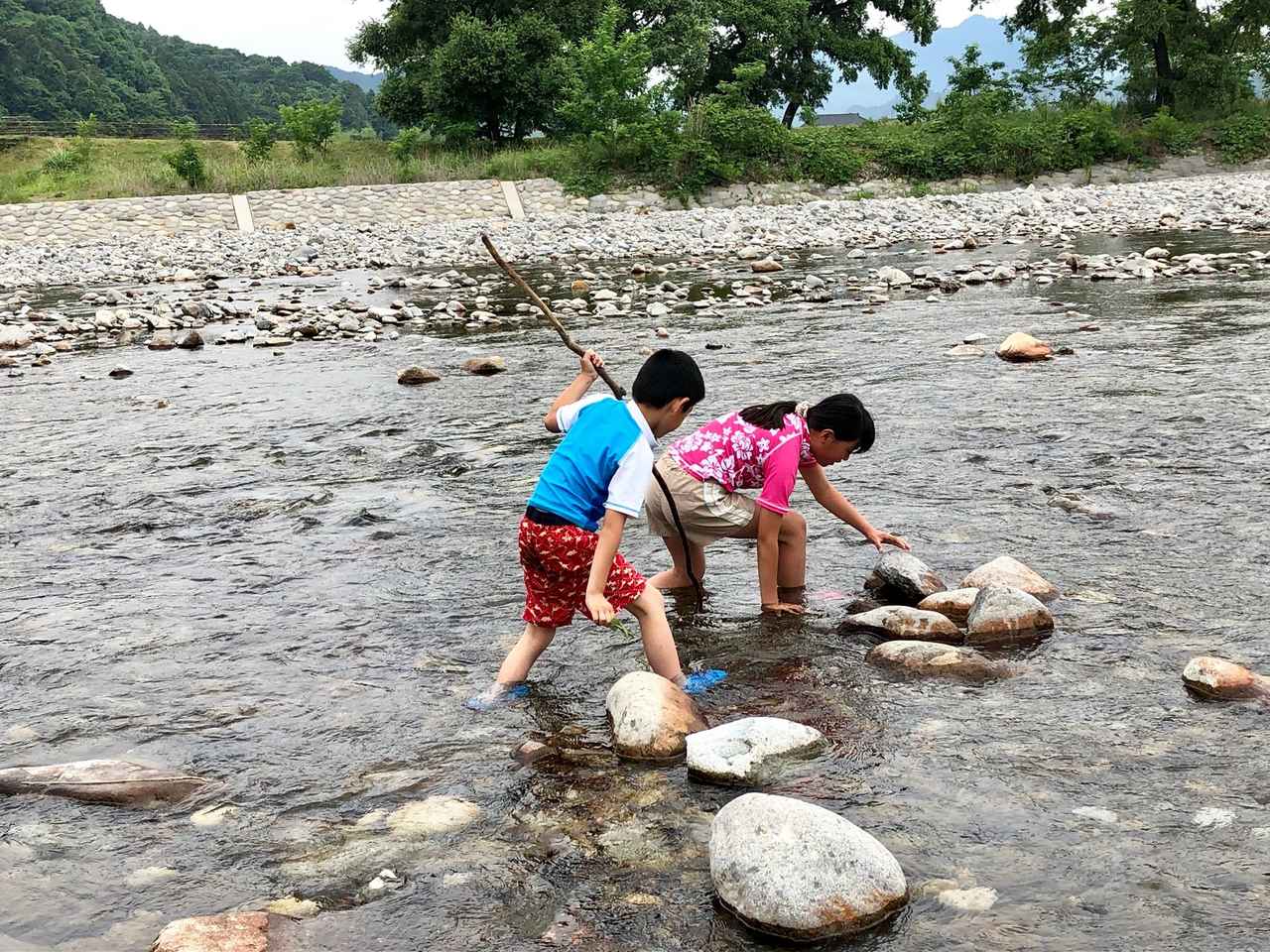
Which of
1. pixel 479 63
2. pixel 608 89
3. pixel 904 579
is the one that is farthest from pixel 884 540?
pixel 479 63

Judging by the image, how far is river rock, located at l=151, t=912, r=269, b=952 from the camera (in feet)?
8.73

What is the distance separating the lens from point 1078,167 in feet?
110

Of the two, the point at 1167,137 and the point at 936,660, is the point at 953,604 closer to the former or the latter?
the point at 936,660

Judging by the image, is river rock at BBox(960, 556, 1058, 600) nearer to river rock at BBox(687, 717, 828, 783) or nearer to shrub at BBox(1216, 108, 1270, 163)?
river rock at BBox(687, 717, 828, 783)

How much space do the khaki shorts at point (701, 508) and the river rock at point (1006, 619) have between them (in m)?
1.15

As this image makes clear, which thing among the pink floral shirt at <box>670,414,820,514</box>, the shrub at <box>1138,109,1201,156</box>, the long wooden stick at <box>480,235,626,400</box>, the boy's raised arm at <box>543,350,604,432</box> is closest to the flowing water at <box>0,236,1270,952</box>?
the pink floral shirt at <box>670,414,820,514</box>

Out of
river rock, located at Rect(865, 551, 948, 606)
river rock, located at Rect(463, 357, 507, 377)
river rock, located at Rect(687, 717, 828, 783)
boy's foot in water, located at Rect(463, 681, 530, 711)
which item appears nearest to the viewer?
river rock, located at Rect(687, 717, 828, 783)

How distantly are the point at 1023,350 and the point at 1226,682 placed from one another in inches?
259

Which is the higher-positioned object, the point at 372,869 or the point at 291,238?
the point at 291,238

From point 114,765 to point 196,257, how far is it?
74.7 ft

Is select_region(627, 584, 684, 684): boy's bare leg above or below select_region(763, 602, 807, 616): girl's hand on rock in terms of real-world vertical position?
above

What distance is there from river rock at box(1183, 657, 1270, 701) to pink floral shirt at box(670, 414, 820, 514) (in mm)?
1727

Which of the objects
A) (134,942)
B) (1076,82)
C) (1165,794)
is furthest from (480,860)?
(1076,82)

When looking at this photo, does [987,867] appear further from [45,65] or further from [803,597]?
[45,65]
